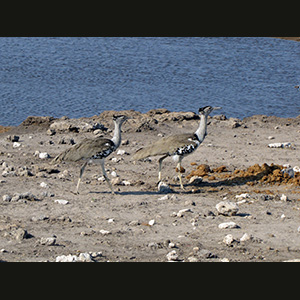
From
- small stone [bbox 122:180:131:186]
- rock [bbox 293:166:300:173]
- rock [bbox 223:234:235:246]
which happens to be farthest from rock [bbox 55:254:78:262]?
rock [bbox 293:166:300:173]

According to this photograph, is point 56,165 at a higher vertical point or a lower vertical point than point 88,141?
lower

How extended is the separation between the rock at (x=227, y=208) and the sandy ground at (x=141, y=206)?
0.09m

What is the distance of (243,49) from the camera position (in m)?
32.3

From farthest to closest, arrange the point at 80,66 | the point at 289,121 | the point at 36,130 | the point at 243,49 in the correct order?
1. the point at 243,49
2. the point at 80,66
3. the point at 289,121
4. the point at 36,130

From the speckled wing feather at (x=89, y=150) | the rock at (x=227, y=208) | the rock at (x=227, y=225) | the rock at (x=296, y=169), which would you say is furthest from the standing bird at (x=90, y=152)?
the rock at (x=296, y=169)

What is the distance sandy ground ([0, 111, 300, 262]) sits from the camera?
10.4 metres

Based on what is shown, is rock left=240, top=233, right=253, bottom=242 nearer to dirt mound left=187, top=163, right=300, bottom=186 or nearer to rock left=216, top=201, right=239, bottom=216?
rock left=216, top=201, right=239, bottom=216

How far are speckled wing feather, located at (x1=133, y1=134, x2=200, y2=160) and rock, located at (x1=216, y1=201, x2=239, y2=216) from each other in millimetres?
2583

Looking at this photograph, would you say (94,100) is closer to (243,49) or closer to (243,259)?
(243,49)

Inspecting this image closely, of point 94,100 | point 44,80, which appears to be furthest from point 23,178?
point 44,80

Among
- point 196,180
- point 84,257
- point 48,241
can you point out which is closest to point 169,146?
point 196,180

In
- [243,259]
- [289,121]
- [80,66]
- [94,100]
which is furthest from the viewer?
[80,66]

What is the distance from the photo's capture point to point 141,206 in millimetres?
12672

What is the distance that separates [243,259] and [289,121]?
40.4 feet
